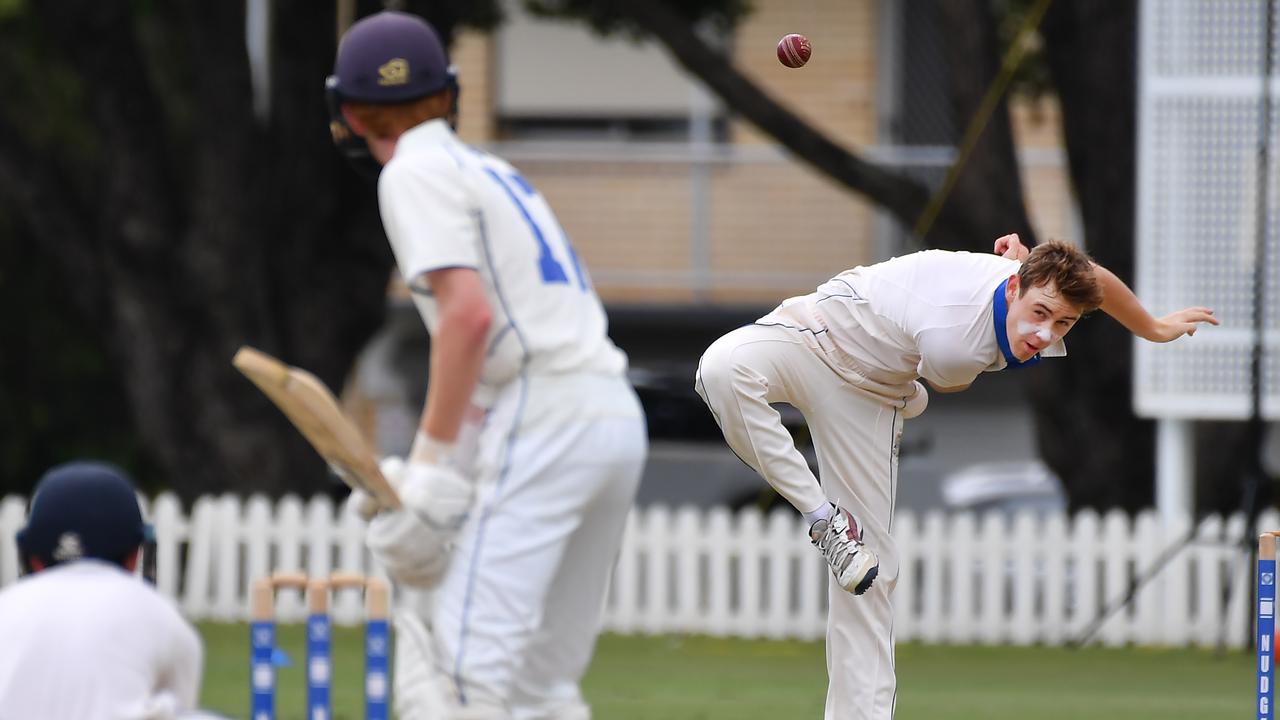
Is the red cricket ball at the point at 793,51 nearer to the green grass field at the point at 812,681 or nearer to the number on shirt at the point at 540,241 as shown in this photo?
the number on shirt at the point at 540,241

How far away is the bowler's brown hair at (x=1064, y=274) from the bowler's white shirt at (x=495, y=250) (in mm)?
1303

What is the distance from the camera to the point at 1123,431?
13016 millimetres

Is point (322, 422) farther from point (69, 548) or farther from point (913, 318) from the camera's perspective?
point (913, 318)

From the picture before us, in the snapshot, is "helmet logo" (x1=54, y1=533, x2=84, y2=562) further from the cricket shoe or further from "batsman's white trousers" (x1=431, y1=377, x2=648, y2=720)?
the cricket shoe

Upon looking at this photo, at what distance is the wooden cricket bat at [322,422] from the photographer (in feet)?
13.0

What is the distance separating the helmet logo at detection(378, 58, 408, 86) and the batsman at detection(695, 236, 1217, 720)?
1.52 meters

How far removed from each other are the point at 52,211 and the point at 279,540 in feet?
9.11

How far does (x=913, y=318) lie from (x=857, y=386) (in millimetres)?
299

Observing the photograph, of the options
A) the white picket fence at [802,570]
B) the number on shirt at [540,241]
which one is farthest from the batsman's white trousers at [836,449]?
the white picket fence at [802,570]

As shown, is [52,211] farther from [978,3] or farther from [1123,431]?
[1123,431]

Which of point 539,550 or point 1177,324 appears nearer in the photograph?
point 539,550

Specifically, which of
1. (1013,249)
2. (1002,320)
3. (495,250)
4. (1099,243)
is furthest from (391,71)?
(1099,243)

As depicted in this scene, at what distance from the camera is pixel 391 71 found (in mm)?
4348

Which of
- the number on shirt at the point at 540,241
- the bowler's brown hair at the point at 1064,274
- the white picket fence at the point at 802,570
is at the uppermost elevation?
the number on shirt at the point at 540,241
